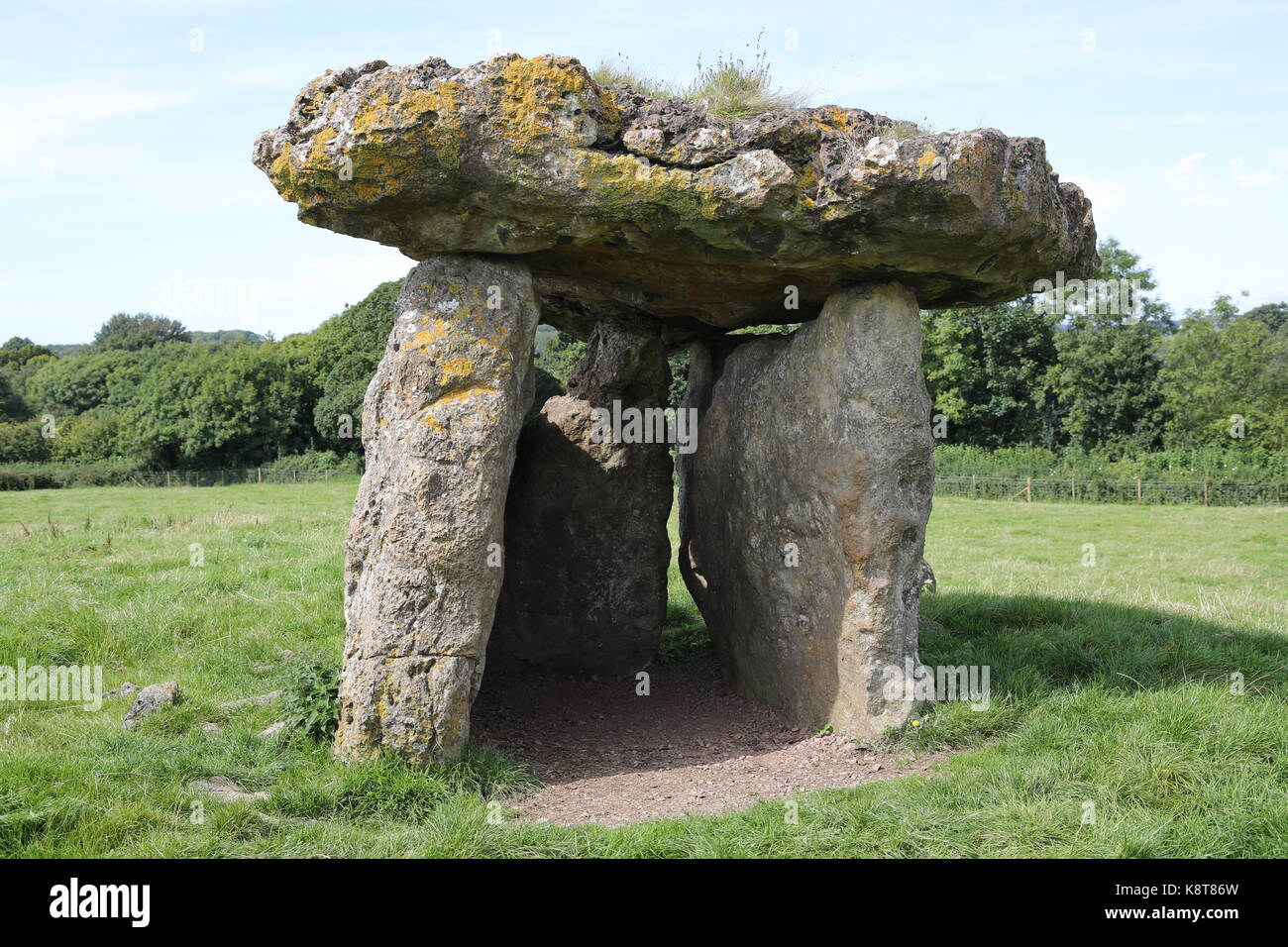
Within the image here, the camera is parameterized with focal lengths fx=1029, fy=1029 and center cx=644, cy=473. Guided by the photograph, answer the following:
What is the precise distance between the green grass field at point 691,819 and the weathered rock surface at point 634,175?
352 centimetres

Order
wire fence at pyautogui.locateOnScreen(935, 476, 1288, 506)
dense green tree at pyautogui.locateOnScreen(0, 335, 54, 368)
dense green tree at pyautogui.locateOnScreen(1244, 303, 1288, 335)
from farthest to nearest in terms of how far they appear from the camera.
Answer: dense green tree at pyautogui.locateOnScreen(0, 335, 54, 368), dense green tree at pyautogui.locateOnScreen(1244, 303, 1288, 335), wire fence at pyautogui.locateOnScreen(935, 476, 1288, 506)

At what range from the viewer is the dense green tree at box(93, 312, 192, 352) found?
93875 mm

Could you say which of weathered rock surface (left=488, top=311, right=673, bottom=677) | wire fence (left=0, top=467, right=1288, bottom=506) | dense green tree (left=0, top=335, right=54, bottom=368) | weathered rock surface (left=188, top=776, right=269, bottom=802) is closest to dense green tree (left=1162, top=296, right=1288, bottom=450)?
wire fence (left=0, top=467, right=1288, bottom=506)

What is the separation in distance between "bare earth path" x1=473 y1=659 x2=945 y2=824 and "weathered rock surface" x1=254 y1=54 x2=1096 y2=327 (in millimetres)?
3639

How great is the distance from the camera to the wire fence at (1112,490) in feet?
102

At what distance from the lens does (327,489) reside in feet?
114

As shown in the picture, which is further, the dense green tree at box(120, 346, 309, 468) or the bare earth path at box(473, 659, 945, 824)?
the dense green tree at box(120, 346, 309, 468)

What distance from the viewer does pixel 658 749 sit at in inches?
320

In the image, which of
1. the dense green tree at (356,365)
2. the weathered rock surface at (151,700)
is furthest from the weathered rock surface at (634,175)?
the dense green tree at (356,365)

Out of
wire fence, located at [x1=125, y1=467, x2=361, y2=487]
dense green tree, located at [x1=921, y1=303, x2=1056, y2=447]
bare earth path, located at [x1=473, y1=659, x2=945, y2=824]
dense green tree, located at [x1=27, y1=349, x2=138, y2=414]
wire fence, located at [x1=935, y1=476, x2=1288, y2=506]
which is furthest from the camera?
dense green tree, located at [x1=27, y1=349, x2=138, y2=414]

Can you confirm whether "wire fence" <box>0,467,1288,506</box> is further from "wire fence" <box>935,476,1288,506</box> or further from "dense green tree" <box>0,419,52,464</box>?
"dense green tree" <box>0,419,52,464</box>
